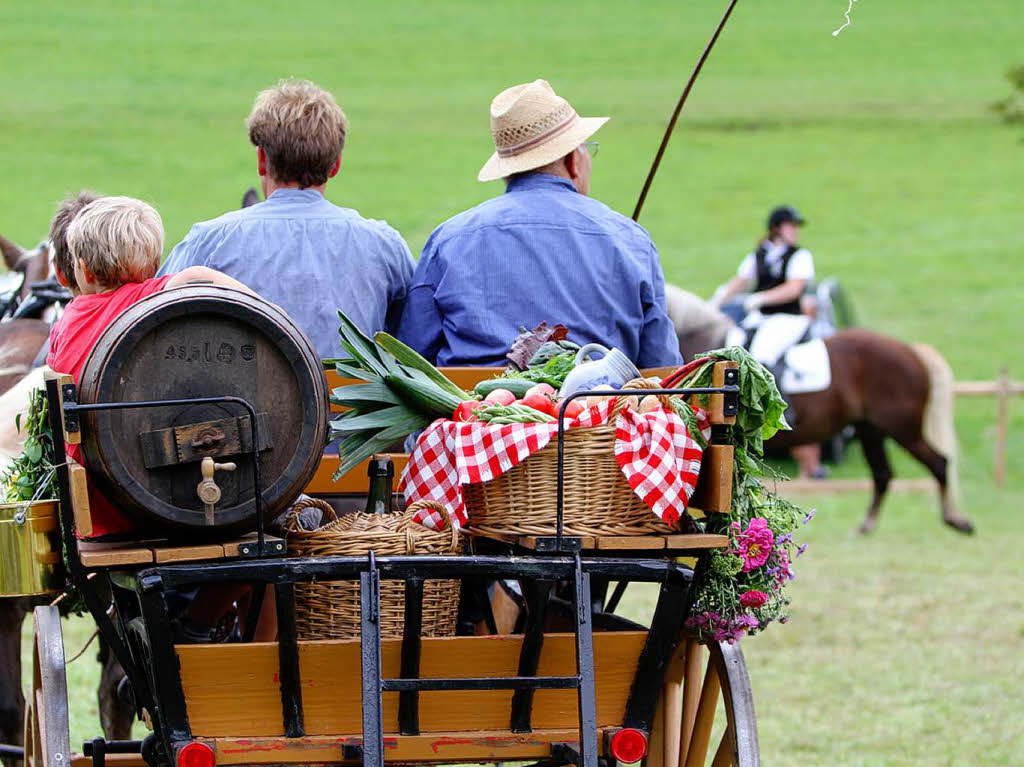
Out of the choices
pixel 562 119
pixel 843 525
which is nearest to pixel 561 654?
pixel 562 119

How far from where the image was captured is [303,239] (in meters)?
4.03

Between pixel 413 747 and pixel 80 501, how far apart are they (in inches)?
33.8

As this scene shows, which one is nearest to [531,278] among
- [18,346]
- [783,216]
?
[18,346]

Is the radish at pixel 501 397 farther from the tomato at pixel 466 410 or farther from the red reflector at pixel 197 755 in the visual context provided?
the red reflector at pixel 197 755

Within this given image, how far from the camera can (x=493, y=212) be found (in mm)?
4109

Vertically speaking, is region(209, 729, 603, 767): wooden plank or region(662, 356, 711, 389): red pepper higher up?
region(662, 356, 711, 389): red pepper

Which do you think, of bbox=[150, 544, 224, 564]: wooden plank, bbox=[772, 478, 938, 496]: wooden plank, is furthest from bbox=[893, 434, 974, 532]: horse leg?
bbox=[150, 544, 224, 564]: wooden plank

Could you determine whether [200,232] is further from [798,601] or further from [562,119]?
[798,601]

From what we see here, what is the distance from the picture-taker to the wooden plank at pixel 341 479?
3795 millimetres

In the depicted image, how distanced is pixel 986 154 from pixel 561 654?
128ft

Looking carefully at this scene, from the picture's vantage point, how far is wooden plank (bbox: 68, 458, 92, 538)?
9.64ft

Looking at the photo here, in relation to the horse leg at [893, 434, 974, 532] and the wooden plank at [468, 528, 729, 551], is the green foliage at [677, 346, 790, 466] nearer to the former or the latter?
the wooden plank at [468, 528, 729, 551]

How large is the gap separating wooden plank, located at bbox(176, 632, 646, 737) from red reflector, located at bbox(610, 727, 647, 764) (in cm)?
10

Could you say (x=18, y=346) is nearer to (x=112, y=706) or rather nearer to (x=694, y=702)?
(x=112, y=706)
